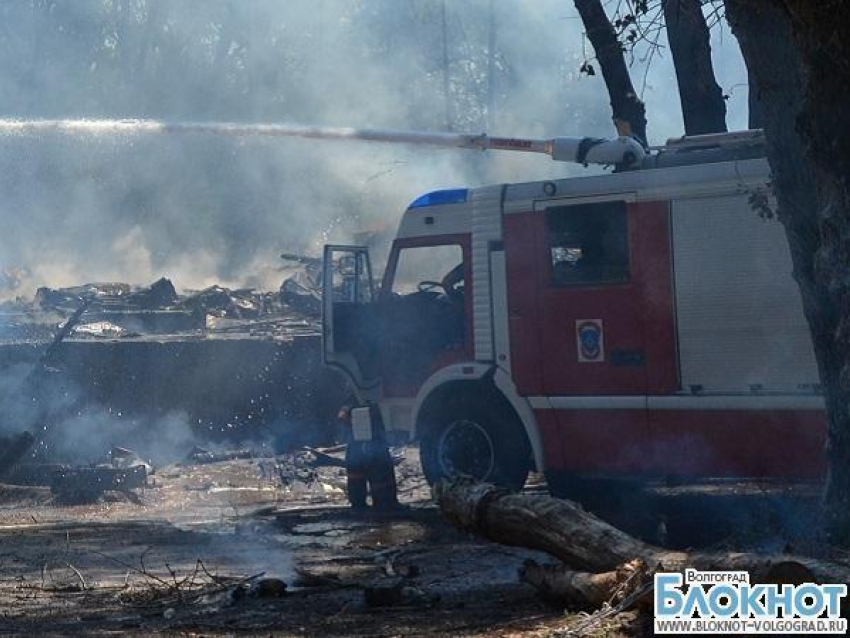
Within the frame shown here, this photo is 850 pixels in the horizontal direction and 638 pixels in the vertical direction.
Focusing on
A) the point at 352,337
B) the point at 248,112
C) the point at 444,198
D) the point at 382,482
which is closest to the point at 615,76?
the point at 444,198

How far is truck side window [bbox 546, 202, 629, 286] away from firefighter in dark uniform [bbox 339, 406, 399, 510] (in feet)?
7.40

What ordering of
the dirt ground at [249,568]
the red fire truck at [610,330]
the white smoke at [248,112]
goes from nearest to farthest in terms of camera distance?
the dirt ground at [249,568]
the red fire truck at [610,330]
the white smoke at [248,112]

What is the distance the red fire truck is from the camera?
9.31 metres

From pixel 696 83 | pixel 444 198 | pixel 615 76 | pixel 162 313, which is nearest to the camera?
pixel 444 198

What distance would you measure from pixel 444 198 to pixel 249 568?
13.6 feet

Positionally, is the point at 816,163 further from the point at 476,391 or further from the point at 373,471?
the point at 373,471

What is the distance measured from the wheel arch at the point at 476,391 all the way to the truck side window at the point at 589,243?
3.15 feet

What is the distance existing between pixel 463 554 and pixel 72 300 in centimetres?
1557

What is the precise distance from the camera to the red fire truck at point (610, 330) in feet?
30.6

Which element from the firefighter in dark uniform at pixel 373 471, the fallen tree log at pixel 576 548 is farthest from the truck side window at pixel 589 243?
the fallen tree log at pixel 576 548

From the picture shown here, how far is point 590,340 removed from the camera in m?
9.99

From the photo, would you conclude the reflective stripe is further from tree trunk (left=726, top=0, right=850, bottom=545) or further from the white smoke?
the white smoke

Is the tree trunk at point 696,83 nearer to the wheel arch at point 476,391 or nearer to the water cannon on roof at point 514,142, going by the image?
the water cannon on roof at point 514,142

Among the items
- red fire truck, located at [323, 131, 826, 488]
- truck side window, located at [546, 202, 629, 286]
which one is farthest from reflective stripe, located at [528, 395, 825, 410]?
truck side window, located at [546, 202, 629, 286]
